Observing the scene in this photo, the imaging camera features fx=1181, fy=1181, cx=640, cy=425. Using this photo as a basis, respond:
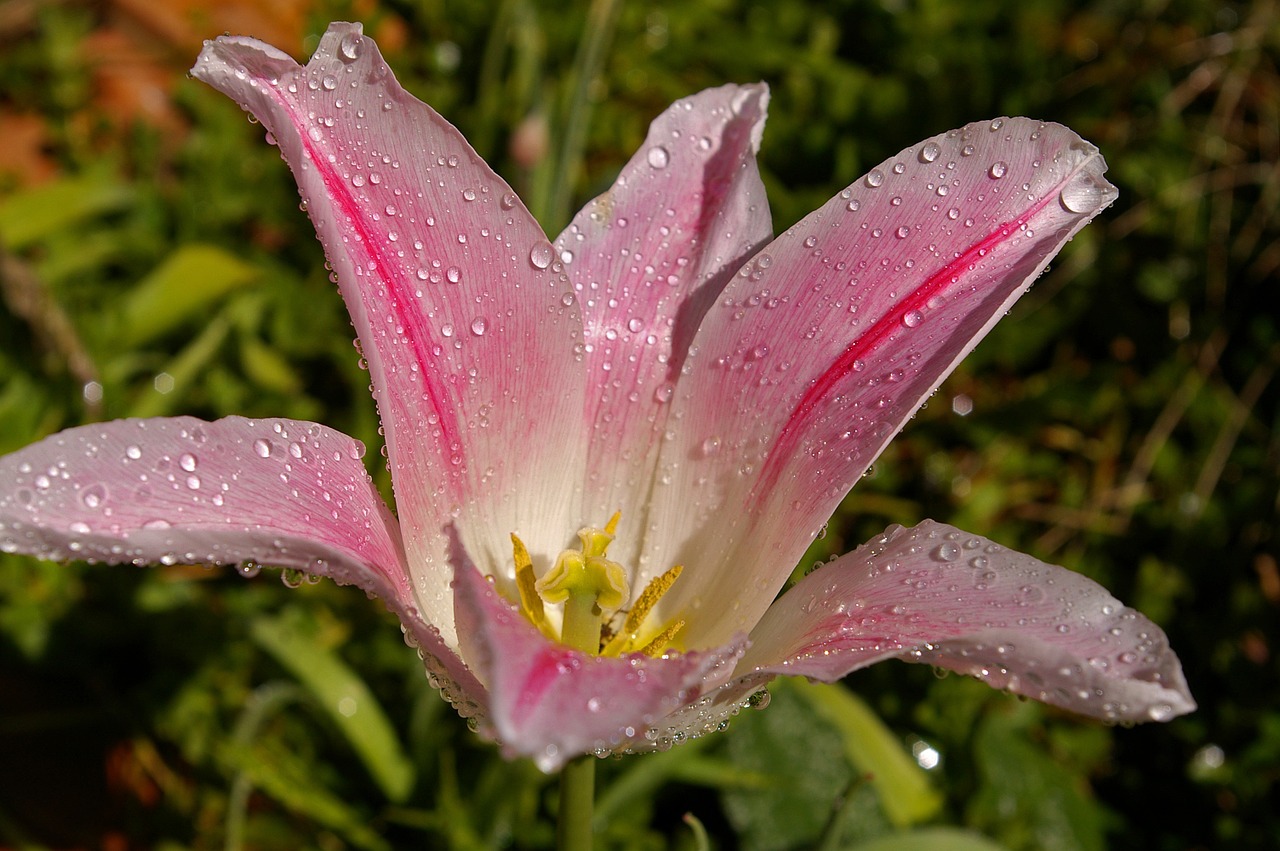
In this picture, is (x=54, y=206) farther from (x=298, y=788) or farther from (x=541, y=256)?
(x=541, y=256)

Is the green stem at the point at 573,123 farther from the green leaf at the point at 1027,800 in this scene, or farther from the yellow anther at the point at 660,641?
the green leaf at the point at 1027,800

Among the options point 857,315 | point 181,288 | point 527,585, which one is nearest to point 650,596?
point 527,585

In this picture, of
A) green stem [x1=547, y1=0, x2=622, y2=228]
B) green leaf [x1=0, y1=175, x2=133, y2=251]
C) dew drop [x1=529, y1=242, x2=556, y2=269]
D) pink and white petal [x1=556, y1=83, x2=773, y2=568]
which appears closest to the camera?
dew drop [x1=529, y1=242, x2=556, y2=269]

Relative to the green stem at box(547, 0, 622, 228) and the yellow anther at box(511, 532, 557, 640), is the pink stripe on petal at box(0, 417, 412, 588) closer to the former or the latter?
the yellow anther at box(511, 532, 557, 640)

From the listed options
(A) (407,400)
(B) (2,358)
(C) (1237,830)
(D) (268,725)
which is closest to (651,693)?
(A) (407,400)

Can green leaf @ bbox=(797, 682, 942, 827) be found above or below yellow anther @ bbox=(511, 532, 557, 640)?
below

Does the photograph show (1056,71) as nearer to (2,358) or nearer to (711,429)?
(711,429)

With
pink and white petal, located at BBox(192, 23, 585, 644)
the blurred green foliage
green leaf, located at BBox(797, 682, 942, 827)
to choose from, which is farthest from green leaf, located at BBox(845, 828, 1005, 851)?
pink and white petal, located at BBox(192, 23, 585, 644)
